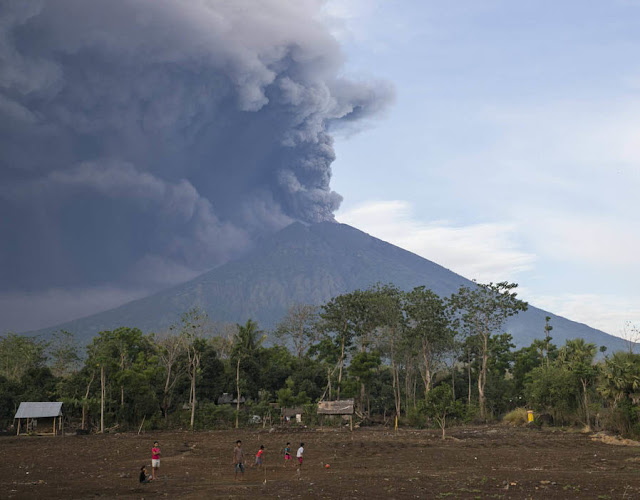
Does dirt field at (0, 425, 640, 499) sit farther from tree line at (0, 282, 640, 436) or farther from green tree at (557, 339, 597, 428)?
tree line at (0, 282, 640, 436)

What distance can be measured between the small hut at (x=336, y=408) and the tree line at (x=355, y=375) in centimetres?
147

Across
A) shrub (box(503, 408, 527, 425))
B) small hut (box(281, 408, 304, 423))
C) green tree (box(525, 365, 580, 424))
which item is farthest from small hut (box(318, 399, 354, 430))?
green tree (box(525, 365, 580, 424))

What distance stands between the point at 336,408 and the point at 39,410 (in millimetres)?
25388

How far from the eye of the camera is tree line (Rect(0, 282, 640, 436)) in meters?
44.0

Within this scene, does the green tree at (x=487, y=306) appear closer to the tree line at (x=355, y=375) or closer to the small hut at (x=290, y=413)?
the tree line at (x=355, y=375)

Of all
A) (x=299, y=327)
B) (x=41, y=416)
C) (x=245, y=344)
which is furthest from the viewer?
(x=299, y=327)

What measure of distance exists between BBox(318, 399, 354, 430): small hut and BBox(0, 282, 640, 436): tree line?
4.82ft

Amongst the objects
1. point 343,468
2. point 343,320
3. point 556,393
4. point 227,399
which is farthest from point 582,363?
point 227,399

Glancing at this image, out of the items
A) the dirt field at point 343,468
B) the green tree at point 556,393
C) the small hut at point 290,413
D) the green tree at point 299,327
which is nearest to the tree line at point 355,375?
the green tree at point 556,393

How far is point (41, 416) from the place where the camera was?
43719 mm

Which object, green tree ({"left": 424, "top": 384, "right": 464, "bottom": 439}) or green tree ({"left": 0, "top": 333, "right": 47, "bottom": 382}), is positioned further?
green tree ({"left": 0, "top": 333, "right": 47, "bottom": 382})

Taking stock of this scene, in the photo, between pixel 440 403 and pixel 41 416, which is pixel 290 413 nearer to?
pixel 440 403

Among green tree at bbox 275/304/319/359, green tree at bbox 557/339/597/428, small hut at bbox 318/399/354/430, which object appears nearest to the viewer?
green tree at bbox 557/339/597/428

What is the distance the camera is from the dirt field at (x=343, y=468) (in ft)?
59.0
